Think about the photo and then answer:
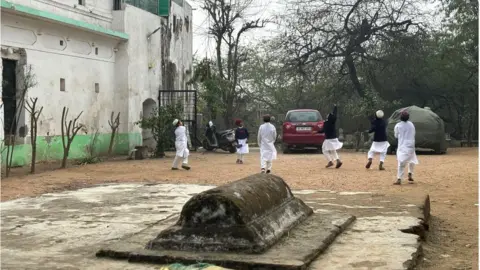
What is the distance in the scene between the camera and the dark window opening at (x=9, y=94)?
1454 centimetres

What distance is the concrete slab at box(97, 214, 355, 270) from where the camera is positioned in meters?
4.31

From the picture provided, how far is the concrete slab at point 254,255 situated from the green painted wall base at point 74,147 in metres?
10.3

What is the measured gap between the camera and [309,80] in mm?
26594

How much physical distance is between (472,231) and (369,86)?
20.0 meters

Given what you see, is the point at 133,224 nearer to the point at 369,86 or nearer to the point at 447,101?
the point at 369,86

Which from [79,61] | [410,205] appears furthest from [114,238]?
[79,61]

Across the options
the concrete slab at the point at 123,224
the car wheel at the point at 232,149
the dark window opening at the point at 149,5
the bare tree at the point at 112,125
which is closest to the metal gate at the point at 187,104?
the car wheel at the point at 232,149

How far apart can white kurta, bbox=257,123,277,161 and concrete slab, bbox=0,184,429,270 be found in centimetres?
403

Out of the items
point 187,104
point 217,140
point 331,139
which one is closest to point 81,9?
point 217,140

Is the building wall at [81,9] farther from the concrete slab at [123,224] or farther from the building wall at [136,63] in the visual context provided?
the concrete slab at [123,224]

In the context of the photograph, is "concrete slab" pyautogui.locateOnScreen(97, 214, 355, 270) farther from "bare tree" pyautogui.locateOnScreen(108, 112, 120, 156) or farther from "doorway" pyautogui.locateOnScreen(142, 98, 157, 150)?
"doorway" pyautogui.locateOnScreen(142, 98, 157, 150)

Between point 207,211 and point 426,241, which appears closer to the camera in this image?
point 207,211

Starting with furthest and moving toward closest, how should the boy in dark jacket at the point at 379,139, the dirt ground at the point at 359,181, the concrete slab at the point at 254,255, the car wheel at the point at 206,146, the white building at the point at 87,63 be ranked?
the car wheel at the point at 206,146, the white building at the point at 87,63, the boy in dark jacket at the point at 379,139, the dirt ground at the point at 359,181, the concrete slab at the point at 254,255

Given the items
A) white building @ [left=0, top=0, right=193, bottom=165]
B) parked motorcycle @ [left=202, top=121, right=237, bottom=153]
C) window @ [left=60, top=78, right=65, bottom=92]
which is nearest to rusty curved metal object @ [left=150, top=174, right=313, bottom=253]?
white building @ [left=0, top=0, right=193, bottom=165]
